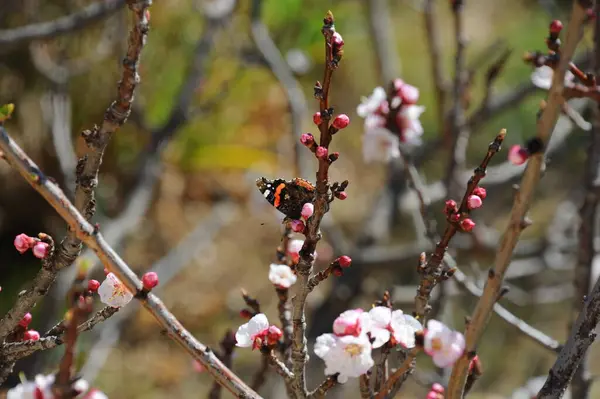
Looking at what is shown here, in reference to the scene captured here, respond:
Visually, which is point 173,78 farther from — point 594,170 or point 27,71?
point 594,170

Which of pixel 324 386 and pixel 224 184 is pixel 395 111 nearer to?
pixel 324 386

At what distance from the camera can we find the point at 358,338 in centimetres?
69

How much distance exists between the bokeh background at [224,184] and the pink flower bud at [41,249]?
3.70 ft

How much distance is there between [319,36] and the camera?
313cm

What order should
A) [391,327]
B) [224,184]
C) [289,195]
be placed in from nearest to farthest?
1. [391,327]
2. [289,195]
3. [224,184]

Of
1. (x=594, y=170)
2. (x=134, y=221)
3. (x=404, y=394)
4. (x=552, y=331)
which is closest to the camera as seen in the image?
(x=594, y=170)

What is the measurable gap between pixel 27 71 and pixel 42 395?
118 inches

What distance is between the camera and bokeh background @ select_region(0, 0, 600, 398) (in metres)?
2.32

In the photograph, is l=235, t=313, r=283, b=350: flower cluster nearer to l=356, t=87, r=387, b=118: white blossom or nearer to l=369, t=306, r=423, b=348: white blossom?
l=369, t=306, r=423, b=348: white blossom

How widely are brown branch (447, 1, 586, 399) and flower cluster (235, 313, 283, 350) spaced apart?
22cm

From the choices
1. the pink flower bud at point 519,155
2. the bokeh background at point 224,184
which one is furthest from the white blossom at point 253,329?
the bokeh background at point 224,184

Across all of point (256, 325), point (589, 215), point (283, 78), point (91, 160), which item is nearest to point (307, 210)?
point (256, 325)

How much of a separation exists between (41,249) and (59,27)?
1.37m

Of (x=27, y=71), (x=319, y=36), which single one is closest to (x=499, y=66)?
(x=319, y=36)
